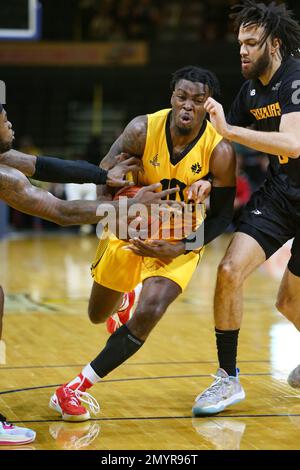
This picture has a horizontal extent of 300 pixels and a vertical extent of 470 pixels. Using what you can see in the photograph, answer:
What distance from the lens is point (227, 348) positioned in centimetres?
525

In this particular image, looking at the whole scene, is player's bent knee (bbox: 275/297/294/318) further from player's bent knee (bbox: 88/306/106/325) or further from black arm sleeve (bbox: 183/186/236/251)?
player's bent knee (bbox: 88/306/106/325)

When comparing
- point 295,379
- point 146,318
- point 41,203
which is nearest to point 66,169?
point 41,203

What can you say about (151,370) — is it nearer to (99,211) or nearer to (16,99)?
(99,211)

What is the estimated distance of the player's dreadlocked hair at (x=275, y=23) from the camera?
525 cm

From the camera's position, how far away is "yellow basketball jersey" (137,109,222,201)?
5.35 metres

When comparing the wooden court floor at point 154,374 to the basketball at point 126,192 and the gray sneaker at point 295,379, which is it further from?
the basketball at point 126,192

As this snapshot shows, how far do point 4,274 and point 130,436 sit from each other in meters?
7.84

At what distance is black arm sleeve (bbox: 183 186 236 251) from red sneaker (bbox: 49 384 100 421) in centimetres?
114

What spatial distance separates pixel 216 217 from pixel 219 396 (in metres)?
1.11

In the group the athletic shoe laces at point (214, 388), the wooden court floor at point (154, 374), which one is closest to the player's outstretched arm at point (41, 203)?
the wooden court floor at point (154, 374)

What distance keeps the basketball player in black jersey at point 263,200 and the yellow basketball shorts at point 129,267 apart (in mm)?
251

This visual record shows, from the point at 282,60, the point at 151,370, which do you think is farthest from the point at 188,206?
the point at 151,370

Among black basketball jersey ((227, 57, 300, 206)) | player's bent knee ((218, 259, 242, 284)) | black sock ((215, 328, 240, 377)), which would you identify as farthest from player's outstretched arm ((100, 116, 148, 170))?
black sock ((215, 328, 240, 377))

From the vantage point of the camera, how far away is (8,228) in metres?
18.7
